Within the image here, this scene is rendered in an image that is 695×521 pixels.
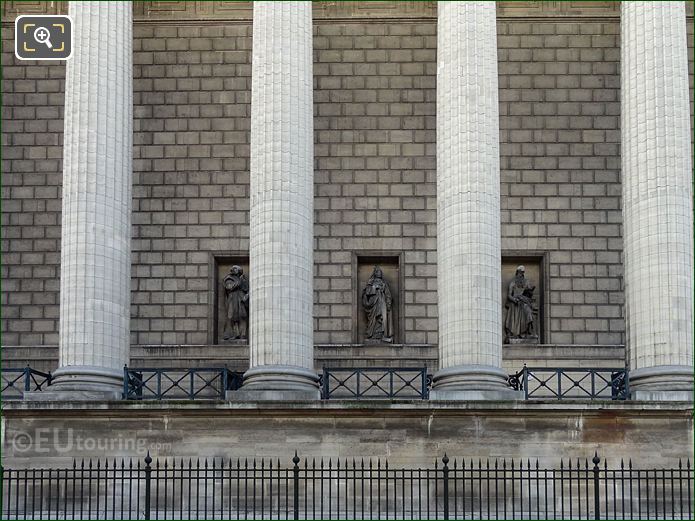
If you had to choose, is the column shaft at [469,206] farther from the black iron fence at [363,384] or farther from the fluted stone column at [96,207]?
the fluted stone column at [96,207]

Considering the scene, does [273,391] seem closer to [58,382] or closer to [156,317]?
Result: [58,382]

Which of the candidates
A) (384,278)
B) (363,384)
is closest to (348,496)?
(363,384)

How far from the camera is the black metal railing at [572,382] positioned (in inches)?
1420

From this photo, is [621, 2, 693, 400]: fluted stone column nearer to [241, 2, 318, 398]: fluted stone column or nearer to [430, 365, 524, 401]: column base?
[430, 365, 524, 401]: column base

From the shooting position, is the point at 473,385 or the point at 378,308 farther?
the point at 378,308

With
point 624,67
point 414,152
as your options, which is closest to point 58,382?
point 414,152

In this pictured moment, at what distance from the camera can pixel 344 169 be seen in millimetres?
→ 44000

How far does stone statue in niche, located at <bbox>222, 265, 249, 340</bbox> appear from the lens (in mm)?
42656

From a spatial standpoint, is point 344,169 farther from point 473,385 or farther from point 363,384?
point 473,385

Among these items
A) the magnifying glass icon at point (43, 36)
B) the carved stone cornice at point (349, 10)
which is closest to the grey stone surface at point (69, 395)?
the magnifying glass icon at point (43, 36)

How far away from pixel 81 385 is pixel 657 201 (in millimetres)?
15275

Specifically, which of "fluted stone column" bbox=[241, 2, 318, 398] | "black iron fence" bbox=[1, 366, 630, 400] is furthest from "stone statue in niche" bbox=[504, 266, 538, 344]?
"fluted stone column" bbox=[241, 2, 318, 398]

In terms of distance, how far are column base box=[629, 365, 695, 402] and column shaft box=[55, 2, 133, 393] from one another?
13193 millimetres

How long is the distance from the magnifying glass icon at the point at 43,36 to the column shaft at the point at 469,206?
10.4m
